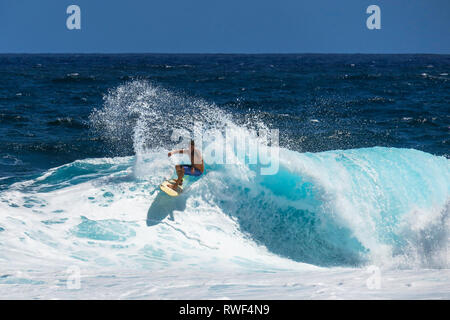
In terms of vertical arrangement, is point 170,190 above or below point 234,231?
above

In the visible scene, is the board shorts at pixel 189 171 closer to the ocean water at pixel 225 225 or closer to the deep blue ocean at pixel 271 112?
the ocean water at pixel 225 225

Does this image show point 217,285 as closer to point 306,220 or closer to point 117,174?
point 306,220

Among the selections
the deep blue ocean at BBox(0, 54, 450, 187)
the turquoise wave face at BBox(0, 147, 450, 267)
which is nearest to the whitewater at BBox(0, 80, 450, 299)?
the turquoise wave face at BBox(0, 147, 450, 267)

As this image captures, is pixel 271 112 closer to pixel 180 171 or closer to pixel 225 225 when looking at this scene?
pixel 180 171

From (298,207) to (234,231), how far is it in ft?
4.69

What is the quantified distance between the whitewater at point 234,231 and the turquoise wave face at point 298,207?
25 millimetres

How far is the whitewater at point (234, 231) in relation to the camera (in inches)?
252

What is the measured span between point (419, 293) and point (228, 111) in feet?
62.4

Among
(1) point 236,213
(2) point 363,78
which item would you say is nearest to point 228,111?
(1) point 236,213

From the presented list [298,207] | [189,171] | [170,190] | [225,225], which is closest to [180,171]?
[189,171]

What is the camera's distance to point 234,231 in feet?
30.2

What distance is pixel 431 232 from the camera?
8703 mm

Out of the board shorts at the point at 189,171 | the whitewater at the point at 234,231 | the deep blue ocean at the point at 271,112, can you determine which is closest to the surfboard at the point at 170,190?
the whitewater at the point at 234,231

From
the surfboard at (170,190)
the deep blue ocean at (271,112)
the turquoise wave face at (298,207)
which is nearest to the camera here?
the turquoise wave face at (298,207)
